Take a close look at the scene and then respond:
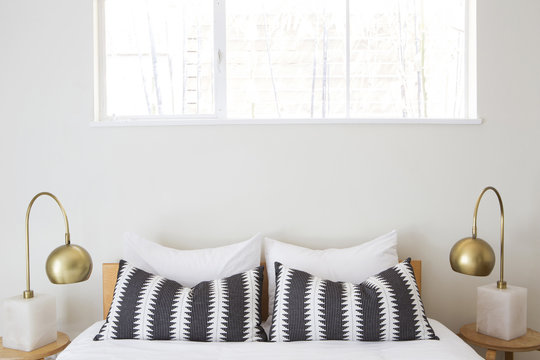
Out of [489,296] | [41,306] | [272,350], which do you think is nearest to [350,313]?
[272,350]

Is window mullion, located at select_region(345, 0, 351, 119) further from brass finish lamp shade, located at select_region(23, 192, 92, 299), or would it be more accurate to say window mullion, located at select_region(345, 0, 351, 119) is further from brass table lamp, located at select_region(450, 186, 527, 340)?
brass finish lamp shade, located at select_region(23, 192, 92, 299)

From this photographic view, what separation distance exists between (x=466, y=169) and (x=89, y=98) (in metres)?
2.04

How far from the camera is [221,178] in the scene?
2658 millimetres

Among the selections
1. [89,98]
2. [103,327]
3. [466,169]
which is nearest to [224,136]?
[89,98]

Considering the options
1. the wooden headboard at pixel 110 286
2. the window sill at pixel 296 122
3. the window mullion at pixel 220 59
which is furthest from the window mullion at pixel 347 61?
the wooden headboard at pixel 110 286

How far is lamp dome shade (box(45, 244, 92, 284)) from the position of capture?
215cm

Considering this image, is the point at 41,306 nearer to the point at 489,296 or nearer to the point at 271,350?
the point at 271,350

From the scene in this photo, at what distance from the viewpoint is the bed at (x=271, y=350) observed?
6.27 ft

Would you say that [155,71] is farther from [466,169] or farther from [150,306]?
[466,169]

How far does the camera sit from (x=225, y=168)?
266 cm

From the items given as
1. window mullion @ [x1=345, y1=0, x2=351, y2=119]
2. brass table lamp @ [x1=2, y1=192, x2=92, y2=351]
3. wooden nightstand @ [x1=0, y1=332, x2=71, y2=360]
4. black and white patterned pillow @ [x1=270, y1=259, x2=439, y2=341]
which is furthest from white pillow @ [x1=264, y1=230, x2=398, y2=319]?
wooden nightstand @ [x1=0, y1=332, x2=71, y2=360]

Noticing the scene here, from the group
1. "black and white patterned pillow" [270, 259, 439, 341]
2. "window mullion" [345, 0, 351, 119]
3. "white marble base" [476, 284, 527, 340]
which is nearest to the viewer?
"black and white patterned pillow" [270, 259, 439, 341]

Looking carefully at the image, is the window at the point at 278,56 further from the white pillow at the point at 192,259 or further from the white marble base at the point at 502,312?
the white marble base at the point at 502,312

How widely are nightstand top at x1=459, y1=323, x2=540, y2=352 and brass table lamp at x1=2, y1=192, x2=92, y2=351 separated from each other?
5.94ft
